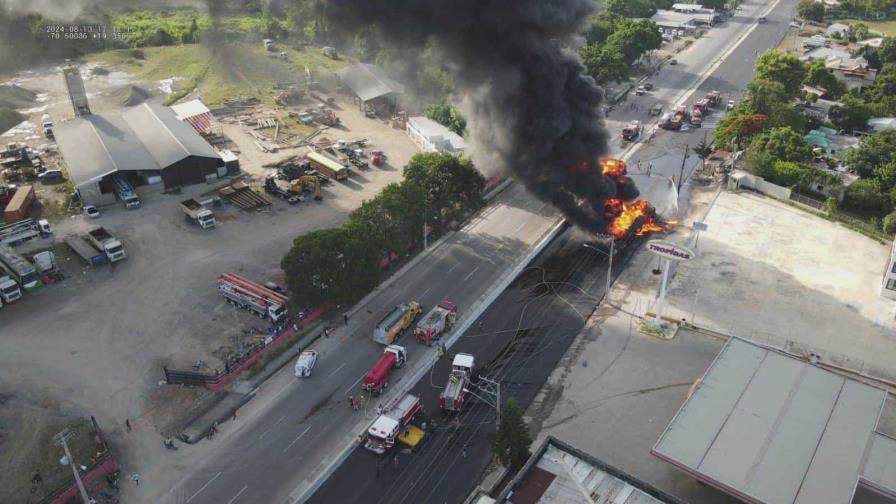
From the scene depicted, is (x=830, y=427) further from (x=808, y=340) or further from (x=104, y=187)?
(x=104, y=187)

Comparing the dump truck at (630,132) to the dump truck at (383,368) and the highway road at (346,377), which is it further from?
the dump truck at (383,368)

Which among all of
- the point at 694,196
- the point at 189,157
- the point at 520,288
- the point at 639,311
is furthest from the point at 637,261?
the point at 189,157

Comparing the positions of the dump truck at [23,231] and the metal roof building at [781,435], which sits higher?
the metal roof building at [781,435]

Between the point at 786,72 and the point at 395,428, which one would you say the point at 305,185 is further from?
the point at 786,72

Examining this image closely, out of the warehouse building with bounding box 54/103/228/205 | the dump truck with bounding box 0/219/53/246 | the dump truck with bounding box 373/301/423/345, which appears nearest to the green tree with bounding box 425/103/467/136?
the warehouse building with bounding box 54/103/228/205

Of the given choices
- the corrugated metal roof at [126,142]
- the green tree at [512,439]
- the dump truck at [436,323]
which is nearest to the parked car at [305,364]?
the dump truck at [436,323]
